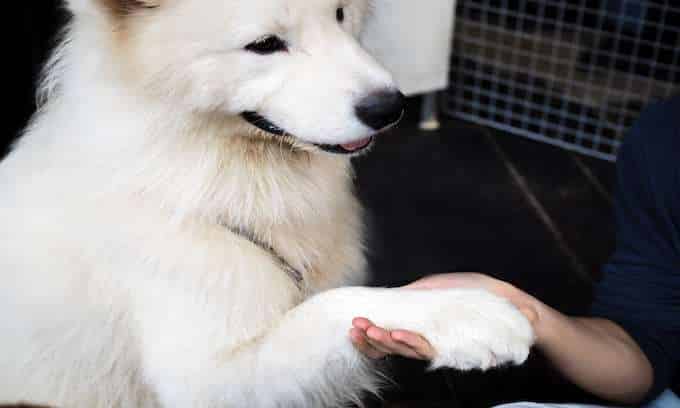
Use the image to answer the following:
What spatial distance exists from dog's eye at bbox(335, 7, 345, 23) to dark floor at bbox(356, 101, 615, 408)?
966 millimetres

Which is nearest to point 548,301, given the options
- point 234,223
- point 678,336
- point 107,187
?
point 678,336

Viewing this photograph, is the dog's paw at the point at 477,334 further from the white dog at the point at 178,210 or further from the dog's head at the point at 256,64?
the dog's head at the point at 256,64

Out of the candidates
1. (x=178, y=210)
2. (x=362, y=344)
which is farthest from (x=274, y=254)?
(x=362, y=344)

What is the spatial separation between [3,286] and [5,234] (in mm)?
90

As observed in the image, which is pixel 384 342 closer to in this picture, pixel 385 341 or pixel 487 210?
pixel 385 341

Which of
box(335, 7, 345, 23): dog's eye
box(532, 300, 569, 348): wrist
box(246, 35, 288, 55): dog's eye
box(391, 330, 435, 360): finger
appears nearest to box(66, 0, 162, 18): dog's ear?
box(246, 35, 288, 55): dog's eye

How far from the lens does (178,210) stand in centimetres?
135

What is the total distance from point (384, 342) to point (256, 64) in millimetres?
500

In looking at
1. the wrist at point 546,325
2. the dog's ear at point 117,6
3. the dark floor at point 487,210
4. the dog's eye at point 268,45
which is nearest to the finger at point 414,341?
the wrist at point 546,325

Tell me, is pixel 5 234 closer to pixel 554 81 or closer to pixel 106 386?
pixel 106 386

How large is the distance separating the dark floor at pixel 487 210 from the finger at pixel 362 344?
0.81 m

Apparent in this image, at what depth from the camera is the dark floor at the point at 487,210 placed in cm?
253

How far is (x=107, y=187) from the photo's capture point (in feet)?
4.38

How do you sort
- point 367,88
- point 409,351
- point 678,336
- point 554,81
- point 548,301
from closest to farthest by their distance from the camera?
1. point 409,351
2. point 367,88
3. point 678,336
4. point 548,301
5. point 554,81
